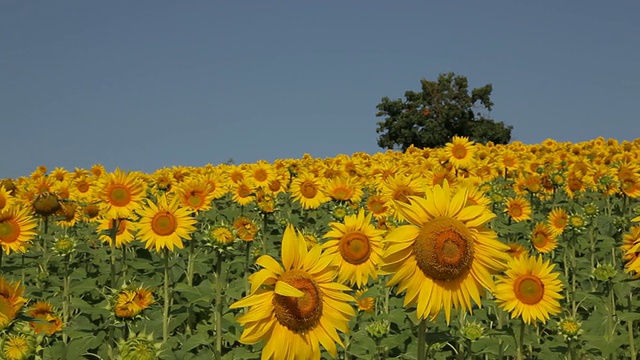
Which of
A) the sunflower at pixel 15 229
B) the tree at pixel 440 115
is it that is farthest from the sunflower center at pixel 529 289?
the tree at pixel 440 115

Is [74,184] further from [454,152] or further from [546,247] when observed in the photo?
[546,247]

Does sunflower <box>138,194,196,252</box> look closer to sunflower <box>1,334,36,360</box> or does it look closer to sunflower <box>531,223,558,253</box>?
sunflower <box>1,334,36,360</box>

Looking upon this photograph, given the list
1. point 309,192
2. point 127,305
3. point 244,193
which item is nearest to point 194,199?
point 309,192

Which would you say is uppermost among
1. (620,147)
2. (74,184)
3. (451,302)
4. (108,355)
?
(620,147)

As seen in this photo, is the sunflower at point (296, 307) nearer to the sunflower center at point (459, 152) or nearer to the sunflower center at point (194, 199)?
the sunflower center at point (194, 199)

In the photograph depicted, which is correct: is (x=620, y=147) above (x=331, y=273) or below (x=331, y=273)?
above

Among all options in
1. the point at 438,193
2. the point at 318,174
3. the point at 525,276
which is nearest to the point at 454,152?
the point at 318,174

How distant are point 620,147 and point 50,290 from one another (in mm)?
16825

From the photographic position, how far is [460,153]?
10188 mm

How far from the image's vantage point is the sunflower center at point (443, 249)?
2771 millimetres

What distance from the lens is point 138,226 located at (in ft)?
18.8

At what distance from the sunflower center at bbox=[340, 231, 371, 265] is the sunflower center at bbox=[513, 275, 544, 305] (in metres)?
1.39

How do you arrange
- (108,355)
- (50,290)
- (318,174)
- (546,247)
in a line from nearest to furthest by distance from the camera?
(108,355) → (50,290) → (546,247) → (318,174)

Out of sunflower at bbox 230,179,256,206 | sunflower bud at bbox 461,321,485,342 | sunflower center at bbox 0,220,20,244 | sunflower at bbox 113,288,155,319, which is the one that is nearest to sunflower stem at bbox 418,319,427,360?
sunflower bud at bbox 461,321,485,342
